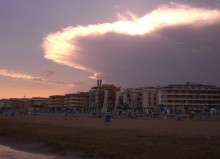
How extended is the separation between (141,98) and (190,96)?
29848mm

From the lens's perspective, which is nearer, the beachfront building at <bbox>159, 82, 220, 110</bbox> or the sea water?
the sea water

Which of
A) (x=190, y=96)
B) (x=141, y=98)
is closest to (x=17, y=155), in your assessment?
(x=190, y=96)

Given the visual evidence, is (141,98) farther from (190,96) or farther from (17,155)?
(17,155)

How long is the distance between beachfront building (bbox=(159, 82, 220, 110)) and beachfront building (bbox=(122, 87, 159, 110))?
15.4m

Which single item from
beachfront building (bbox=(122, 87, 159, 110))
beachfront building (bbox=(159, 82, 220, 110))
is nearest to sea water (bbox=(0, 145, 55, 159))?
beachfront building (bbox=(159, 82, 220, 110))

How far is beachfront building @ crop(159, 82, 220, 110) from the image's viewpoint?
162 m

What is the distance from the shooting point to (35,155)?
2419 cm

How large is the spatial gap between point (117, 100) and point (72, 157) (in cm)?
17129

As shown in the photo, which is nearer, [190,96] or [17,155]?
[17,155]

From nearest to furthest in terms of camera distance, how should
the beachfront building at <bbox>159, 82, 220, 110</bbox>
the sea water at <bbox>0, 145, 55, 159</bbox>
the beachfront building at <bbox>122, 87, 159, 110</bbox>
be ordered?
the sea water at <bbox>0, 145, 55, 159</bbox> < the beachfront building at <bbox>159, 82, 220, 110</bbox> < the beachfront building at <bbox>122, 87, 159, 110</bbox>

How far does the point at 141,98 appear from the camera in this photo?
611 feet

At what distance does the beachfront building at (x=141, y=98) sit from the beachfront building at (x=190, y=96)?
50.5ft

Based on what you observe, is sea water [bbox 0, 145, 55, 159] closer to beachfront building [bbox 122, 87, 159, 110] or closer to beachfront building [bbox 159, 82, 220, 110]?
beachfront building [bbox 159, 82, 220, 110]

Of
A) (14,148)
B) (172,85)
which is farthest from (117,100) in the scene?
(14,148)
